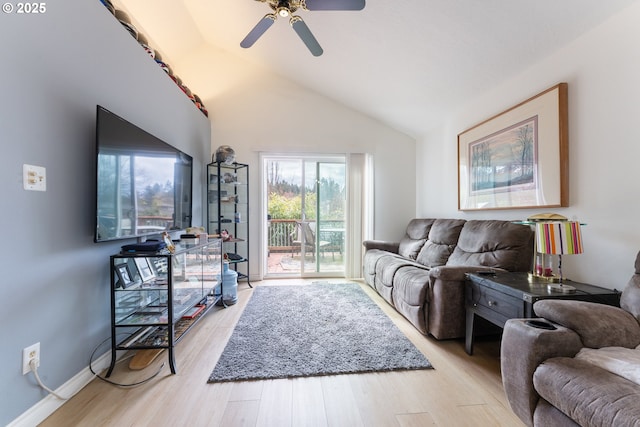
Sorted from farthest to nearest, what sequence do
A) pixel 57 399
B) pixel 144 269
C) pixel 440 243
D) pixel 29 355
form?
pixel 440 243, pixel 144 269, pixel 57 399, pixel 29 355

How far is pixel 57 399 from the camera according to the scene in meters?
1.32

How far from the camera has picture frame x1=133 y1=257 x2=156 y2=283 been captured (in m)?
1.77

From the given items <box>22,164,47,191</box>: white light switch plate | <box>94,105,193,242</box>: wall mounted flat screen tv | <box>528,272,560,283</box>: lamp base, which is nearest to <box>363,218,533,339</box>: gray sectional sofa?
<box>528,272,560,283</box>: lamp base

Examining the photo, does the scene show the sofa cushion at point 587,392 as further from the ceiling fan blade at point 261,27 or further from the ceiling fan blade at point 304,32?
the ceiling fan blade at point 261,27

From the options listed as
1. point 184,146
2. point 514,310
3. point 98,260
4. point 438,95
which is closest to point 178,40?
point 184,146

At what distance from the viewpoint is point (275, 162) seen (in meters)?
3.96

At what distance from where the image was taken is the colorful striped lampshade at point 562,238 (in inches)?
57.4

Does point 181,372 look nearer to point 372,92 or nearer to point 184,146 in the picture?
point 184,146

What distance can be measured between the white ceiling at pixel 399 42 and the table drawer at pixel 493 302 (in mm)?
1823

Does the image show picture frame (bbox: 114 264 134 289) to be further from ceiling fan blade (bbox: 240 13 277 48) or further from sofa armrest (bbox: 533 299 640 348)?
sofa armrest (bbox: 533 299 640 348)

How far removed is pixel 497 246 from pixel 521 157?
783mm

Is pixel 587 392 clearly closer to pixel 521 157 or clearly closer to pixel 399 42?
pixel 521 157

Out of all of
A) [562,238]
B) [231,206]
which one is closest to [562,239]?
[562,238]

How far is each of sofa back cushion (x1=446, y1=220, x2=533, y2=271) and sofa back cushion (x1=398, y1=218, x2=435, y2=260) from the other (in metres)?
0.71
